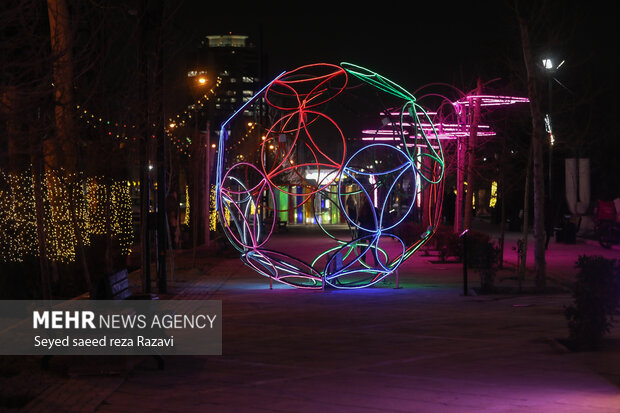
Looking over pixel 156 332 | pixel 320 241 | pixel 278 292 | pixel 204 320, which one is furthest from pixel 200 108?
pixel 156 332

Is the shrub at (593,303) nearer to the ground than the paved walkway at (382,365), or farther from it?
farther from it

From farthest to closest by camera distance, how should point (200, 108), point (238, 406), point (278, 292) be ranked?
point (200, 108) → point (278, 292) → point (238, 406)

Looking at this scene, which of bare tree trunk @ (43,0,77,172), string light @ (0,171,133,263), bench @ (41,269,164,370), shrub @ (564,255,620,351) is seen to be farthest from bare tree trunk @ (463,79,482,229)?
bench @ (41,269,164,370)

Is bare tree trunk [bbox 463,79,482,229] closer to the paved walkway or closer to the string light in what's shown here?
the paved walkway

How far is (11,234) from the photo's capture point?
47.6ft

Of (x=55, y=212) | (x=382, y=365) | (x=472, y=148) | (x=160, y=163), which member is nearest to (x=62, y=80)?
(x=382, y=365)

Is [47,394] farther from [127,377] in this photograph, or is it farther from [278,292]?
[278,292]

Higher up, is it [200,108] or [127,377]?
[200,108]

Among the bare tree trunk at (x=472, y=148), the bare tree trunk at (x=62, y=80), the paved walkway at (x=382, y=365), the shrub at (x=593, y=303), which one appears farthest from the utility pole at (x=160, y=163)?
the bare tree trunk at (x=472, y=148)

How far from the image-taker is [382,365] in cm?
921

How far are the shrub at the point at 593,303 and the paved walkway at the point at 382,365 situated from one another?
0.22 meters

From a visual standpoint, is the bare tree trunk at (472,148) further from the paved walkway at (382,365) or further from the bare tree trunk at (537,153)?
the paved walkway at (382,365)

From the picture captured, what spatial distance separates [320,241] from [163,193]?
18.2m

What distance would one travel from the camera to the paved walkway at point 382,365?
756 centimetres
